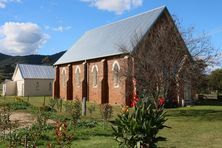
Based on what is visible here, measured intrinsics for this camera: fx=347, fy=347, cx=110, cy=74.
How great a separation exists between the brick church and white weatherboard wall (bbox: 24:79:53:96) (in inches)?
624

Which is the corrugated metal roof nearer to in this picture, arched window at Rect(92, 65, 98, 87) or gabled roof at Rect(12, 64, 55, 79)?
gabled roof at Rect(12, 64, 55, 79)

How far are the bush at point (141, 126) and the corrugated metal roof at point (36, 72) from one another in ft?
188

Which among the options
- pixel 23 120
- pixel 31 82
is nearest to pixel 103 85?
pixel 23 120

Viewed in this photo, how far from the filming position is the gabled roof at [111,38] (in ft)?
118

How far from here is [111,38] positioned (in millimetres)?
40750

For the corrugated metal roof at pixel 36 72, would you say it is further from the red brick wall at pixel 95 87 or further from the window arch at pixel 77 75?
the red brick wall at pixel 95 87

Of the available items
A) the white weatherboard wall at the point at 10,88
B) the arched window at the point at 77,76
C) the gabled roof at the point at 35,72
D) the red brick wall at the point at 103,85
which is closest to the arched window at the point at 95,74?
the red brick wall at the point at 103,85

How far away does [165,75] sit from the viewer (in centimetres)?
2448

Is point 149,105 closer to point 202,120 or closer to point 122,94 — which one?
point 202,120

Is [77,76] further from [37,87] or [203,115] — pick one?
[203,115]

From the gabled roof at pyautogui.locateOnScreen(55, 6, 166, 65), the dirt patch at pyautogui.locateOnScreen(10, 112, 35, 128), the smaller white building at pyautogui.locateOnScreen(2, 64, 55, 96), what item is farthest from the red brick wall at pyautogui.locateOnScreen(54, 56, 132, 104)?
the smaller white building at pyautogui.locateOnScreen(2, 64, 55, 96)

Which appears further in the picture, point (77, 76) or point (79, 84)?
point (77, 76)

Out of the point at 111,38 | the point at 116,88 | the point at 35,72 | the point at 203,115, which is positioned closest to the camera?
the point at 203,115

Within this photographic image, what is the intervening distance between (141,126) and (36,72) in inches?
2351
